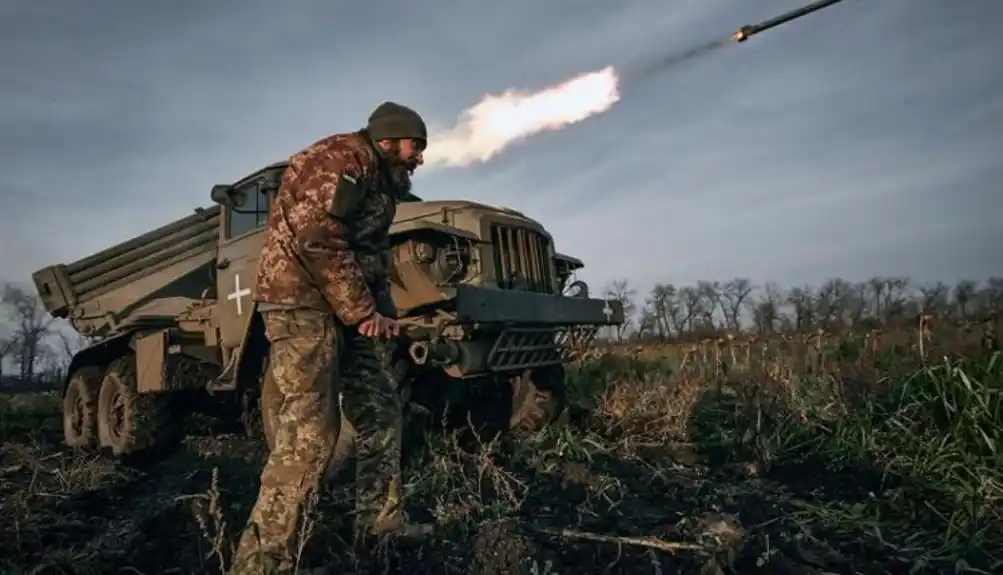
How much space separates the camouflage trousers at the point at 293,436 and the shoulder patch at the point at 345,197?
435 mm

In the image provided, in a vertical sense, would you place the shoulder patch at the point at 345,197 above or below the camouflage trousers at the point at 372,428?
above

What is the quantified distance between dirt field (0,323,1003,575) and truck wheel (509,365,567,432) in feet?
1.21

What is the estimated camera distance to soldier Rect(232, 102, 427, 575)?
10.7 ft

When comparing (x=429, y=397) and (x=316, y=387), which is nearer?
(x=316, y=387)

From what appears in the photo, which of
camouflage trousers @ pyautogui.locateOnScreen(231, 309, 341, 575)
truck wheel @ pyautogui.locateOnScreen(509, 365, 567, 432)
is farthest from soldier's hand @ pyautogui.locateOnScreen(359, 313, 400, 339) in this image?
truck wheel @ pyautogui.locateOnScreen(509, 365, 567, 432)

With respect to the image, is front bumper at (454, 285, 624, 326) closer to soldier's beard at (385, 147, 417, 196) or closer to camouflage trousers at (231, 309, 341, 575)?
soldier's beard at (385, 147, 417, 196)

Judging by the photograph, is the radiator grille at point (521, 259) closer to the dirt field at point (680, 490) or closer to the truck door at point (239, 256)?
the dirt field at point (680, 490)

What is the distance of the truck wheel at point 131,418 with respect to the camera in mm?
7615

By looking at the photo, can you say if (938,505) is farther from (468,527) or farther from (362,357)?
(362,357)

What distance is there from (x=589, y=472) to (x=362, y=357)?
6.34 feet

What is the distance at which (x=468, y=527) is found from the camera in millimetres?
→ 3936

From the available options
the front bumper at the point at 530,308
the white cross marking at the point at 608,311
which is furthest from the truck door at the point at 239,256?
the white cross marking at the point at 608,311

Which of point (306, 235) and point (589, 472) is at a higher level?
point (306, 235)

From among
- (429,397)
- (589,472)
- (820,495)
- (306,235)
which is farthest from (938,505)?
(429,397)
